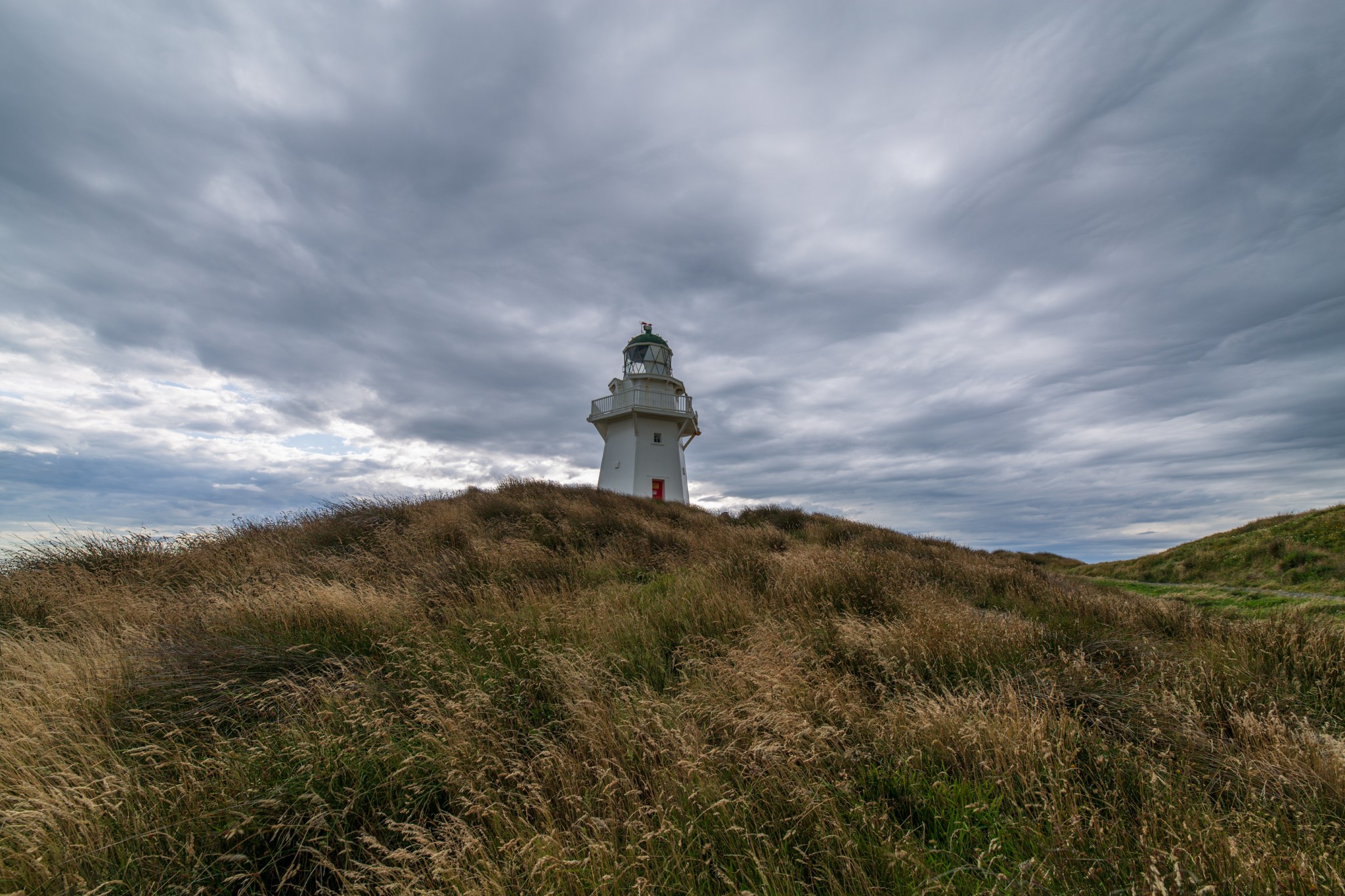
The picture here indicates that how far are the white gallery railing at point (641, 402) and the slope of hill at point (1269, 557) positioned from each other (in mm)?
18661

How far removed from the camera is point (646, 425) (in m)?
27.0

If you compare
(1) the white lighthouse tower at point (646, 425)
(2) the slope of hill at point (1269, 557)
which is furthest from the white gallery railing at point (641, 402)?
(2) the slope of hill at point (1269, 557)

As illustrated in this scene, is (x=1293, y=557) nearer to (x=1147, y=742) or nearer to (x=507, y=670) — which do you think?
(x=1147, y=742)

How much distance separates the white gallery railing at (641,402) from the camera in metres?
26.4

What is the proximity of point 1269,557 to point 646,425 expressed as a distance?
21.4 meters

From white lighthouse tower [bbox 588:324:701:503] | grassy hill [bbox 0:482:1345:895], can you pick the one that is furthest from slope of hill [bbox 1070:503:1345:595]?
white lighthouse tower [bbox 588:324:701:503]


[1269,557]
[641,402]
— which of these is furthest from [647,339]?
[1269,557]

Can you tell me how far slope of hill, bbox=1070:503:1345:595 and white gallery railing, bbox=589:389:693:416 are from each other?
18661 mm

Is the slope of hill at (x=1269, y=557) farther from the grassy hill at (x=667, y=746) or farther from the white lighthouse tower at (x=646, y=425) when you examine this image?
the white lighthouse tower at (x=646, y=425)

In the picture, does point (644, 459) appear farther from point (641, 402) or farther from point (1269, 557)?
point (1269, 557)

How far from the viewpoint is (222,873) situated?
9.08 ft

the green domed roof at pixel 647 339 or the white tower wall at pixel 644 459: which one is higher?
the green domed roof at pixel 647 339

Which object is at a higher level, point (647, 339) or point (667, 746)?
point (647, 339)

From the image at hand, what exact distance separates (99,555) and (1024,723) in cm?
1333
